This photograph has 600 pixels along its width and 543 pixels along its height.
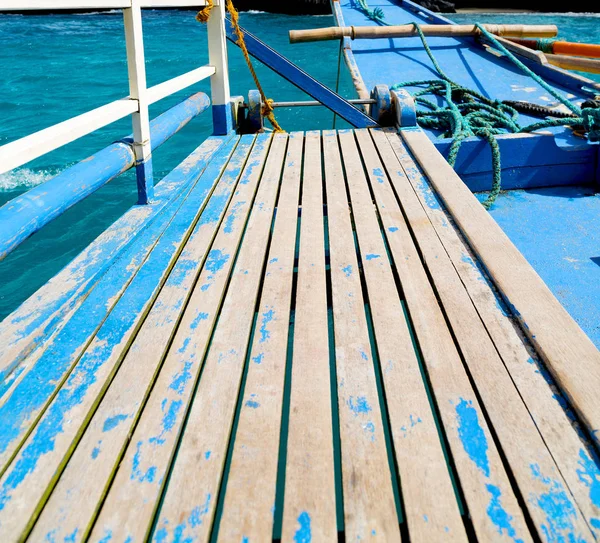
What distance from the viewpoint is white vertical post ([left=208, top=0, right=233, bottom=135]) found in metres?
2.96

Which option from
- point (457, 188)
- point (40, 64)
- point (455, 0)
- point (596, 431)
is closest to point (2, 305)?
point (457, 188)

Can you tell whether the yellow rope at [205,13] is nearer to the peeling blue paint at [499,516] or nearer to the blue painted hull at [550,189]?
the blue painted hull at [550,189]

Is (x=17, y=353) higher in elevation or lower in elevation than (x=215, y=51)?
lower

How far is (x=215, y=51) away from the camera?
302 cm

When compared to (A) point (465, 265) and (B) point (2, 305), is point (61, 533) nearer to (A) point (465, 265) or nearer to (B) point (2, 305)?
(A) point (465, 265)

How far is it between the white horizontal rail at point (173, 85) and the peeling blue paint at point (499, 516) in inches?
67.7

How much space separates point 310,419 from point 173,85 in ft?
5.79

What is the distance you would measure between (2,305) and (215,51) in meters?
2.16

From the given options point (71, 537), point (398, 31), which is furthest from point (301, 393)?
point (398, 31)

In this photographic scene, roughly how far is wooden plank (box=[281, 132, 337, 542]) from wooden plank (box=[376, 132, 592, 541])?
1.03 feet

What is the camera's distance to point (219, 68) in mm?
3014

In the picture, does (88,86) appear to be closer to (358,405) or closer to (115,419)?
(115,419)

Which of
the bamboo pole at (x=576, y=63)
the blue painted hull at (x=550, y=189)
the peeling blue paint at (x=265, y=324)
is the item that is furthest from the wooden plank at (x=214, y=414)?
the bamboo pole at (x=576, y=63)

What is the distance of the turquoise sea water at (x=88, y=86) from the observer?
14.6 ft
